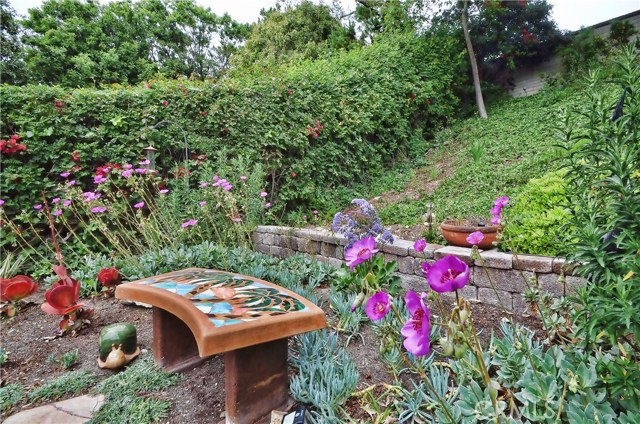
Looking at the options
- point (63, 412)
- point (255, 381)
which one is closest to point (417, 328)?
point (255, 381)

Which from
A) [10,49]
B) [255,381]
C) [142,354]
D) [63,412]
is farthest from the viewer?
[10,49]

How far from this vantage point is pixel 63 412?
1494 millimetres

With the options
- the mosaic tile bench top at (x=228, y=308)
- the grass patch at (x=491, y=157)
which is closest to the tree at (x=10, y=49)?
the grass patch at (x=491, y=157)

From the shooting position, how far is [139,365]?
5.94ft

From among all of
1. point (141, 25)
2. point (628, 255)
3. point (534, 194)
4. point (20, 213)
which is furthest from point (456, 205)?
point (141, 25)

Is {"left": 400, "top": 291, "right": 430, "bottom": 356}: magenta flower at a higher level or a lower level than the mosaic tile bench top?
higher

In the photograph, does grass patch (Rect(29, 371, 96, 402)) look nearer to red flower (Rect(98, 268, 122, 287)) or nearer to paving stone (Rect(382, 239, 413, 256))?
red flower (Rect(98, 268, 122, 287))

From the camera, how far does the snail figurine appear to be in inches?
71.6

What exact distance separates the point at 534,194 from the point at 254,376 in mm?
2328

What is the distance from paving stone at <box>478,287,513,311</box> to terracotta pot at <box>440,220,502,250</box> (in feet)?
1.18

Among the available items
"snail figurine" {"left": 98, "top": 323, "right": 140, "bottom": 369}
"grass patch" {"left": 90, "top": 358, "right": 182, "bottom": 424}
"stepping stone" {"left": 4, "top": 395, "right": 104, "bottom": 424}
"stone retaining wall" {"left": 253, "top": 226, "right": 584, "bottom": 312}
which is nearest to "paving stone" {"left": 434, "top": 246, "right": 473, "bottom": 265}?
"stone retaining wall" {"left": 253, "top": 226, "right": 584, "bottom": 312}

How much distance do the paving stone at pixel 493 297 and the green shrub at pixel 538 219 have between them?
0.33 metres

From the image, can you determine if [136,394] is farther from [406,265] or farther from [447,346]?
[406,265]

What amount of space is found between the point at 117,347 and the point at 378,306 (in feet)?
5.24
